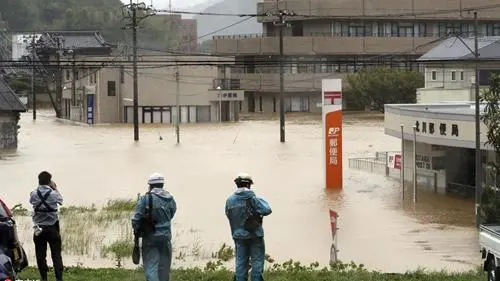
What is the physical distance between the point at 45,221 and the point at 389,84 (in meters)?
52.1

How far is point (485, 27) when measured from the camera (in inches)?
2798

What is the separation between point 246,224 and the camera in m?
8.34

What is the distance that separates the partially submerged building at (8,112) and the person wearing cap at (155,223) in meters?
31.3

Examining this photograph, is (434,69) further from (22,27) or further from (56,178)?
(22,27)

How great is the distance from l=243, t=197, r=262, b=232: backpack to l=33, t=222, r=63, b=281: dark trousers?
7.02ft

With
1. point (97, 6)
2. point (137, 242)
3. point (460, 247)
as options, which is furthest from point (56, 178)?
point (97, 6)

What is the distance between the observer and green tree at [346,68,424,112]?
195ft

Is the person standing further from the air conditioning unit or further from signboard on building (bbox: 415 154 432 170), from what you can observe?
the air conditioning unit

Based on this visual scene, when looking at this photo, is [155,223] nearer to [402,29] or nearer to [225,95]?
[225,95]

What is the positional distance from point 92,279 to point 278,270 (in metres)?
2.43

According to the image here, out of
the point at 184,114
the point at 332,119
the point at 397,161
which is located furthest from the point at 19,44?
the point at 332,119

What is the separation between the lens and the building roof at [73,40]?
6856 centimetres

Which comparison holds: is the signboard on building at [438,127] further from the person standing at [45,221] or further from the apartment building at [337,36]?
the apartment building at [337,36]

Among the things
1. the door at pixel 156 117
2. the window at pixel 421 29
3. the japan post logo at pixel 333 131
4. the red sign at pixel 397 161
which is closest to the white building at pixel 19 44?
the door at pixel 156 117
